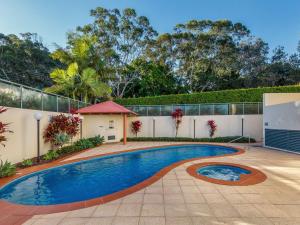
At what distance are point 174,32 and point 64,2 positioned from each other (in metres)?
13.1

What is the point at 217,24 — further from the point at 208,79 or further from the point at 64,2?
the point at 64,2

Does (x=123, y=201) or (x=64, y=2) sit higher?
(x=64, y=2)

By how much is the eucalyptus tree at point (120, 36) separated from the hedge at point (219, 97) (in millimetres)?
5449

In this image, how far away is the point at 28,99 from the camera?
752 cm

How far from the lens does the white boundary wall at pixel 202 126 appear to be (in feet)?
46.2

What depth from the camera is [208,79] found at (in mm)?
22672

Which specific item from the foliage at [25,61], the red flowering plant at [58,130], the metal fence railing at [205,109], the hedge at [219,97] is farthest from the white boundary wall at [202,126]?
the foliage at [25,61]

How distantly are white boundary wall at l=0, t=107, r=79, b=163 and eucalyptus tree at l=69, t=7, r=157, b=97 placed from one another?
1208cm

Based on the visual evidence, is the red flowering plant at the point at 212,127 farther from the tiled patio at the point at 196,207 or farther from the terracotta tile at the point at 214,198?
the terracotta tile at the point at 214,198

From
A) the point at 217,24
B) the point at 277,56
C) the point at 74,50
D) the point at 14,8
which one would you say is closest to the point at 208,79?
the point at 217,24

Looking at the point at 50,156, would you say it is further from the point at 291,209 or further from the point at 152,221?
the point at 291,209

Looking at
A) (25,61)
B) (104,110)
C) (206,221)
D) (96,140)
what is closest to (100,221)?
(206,221)

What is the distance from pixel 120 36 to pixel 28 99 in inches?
613

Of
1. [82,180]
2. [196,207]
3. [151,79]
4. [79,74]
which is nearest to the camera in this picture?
[196,207]
